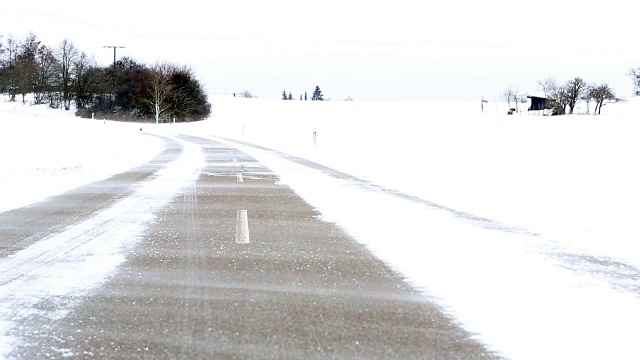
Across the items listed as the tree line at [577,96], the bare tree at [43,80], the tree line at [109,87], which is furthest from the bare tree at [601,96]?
the bare tree at [43,80]

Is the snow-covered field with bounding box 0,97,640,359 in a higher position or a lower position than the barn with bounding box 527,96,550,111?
lower

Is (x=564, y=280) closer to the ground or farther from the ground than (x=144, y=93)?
closer to the ground

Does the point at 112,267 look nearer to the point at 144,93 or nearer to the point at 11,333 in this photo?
the point at 11,333

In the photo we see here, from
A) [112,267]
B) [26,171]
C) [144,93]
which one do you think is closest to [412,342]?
[112,267]

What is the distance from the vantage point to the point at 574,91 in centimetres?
7844

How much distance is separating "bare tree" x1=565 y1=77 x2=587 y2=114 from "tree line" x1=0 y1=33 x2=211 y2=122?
53.5m

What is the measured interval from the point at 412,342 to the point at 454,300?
Answer: 2.99 feet

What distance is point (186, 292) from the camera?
403 centimetres

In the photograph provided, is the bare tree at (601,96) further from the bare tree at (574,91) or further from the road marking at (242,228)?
the road marking at (242,228)

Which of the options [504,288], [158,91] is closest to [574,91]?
[158,91]

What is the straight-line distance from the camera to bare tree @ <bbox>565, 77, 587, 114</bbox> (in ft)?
256

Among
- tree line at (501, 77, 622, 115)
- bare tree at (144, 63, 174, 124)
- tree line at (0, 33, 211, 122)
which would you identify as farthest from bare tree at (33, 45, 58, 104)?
tree line at (501, 77, 622, 115)

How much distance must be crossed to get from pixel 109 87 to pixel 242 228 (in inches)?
3236

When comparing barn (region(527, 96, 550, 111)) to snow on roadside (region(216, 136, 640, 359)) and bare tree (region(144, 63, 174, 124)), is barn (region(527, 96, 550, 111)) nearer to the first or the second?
bare tree (region(144, 63, 174, 124))
